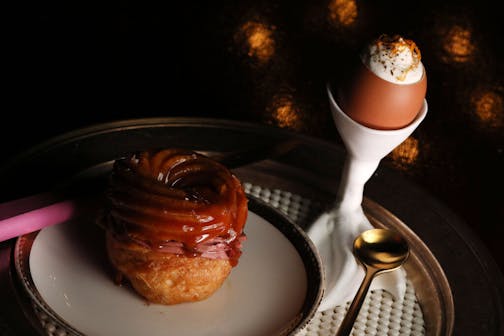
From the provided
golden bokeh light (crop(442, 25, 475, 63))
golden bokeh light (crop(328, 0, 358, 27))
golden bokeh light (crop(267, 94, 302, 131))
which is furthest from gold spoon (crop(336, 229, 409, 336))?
golden bokeh light (crop(328, 0, 358, 27))

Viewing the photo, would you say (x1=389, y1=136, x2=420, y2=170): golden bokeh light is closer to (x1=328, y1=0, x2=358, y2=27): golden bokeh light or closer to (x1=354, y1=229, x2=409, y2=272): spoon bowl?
(x1=354, y1=229, x2=409, y2=272): spoon bowl

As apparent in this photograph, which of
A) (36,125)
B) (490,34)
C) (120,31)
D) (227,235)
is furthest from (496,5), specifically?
(227,235)

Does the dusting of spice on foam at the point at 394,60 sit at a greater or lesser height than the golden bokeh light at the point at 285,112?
greater

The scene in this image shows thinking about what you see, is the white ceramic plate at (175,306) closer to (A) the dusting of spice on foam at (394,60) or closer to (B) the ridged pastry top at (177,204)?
(B) the ridged pastry top at (177,204)

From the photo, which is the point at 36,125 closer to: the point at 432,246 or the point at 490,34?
the point at 432,246

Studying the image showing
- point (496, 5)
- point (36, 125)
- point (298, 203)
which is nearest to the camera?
point (298, 203)

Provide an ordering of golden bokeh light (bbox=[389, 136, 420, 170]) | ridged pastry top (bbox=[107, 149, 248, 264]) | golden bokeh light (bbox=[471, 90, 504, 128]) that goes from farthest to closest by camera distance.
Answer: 1. golden bokeh light (bbox=[471, 90, 504, 128])
2. golden bokeh light (bbox=[389, 136, 420, 170])
3. ridged pastry top (bbox=[107, 149, 248, 264])

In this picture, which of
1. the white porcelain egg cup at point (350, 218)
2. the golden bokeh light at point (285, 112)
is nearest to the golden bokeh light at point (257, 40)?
the golden bokeh light at point (285, 112)
